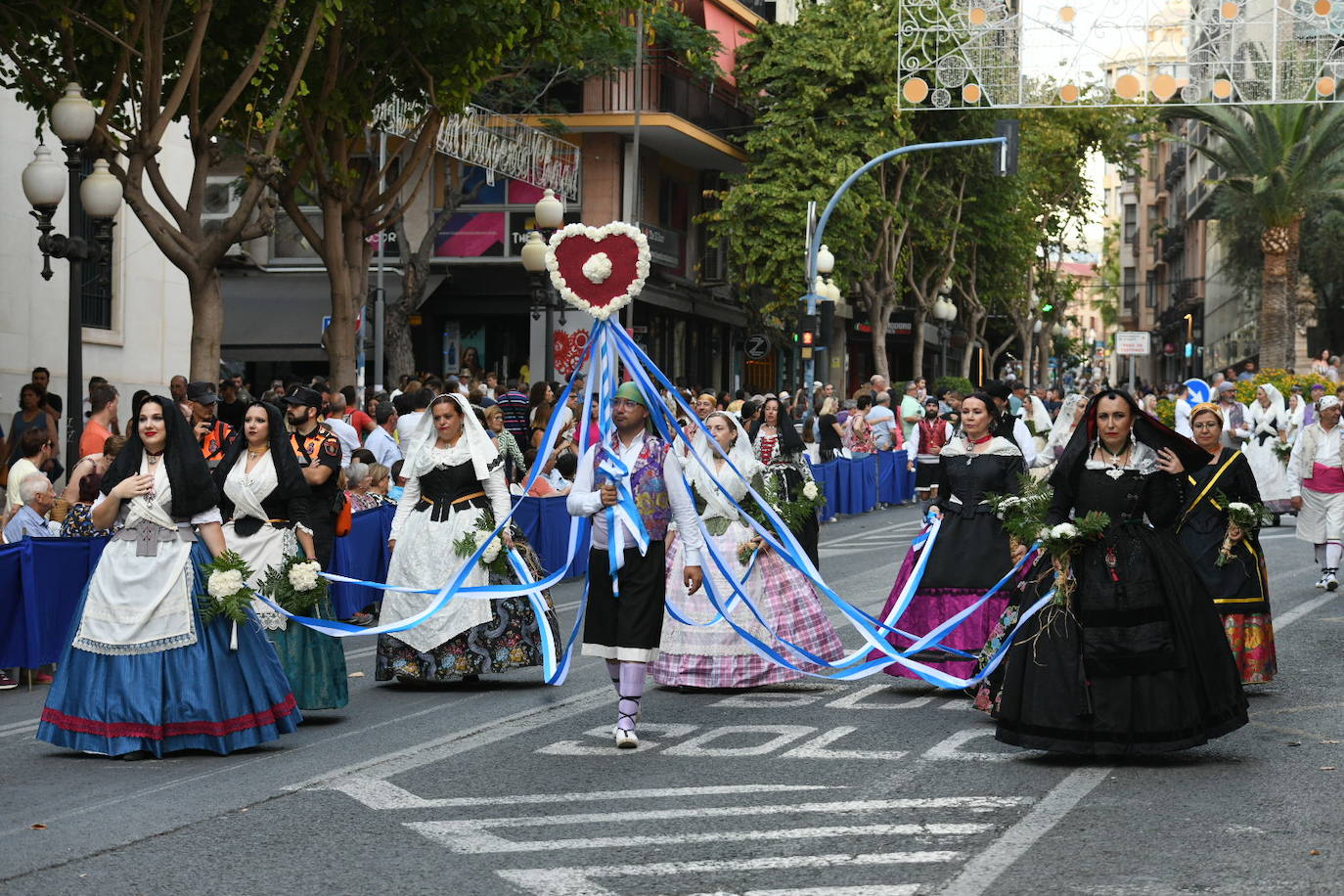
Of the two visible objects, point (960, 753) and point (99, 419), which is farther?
point (99, 419)

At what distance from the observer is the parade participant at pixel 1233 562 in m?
10.9

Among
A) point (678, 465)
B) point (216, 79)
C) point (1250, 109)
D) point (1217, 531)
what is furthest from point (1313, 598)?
point (1250, 109)

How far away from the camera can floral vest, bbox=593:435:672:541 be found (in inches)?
378

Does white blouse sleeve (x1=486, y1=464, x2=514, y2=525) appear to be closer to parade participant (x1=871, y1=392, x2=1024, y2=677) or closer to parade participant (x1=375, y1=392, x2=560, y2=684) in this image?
parade participant (x1=375, y1=392, x2=560, y2=684)

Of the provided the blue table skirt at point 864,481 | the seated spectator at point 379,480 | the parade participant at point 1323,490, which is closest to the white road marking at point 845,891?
the seated spectator at point 379,480

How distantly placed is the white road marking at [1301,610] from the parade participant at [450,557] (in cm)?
606

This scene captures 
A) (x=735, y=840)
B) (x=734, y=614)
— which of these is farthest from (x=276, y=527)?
(x=735, y=840)

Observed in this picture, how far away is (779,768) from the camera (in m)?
8.63

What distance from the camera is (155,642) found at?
29.9 ft

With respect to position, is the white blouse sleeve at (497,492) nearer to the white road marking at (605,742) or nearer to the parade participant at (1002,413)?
the white road marking at (605,742)

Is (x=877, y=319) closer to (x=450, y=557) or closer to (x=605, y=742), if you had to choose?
(x=450, y=557)

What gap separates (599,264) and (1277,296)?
37.3m

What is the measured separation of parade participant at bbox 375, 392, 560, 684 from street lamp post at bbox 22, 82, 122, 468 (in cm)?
486

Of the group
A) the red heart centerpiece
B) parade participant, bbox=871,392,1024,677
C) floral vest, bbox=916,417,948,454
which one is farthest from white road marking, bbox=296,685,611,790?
floral vest, bbox=916,417,948,454
